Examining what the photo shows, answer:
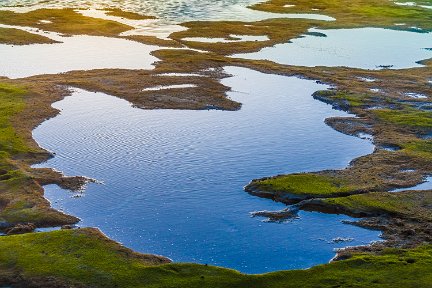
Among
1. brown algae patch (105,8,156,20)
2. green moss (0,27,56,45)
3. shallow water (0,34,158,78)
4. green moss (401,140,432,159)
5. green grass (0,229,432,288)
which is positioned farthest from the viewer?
brown algae patch (105,8,156,20)

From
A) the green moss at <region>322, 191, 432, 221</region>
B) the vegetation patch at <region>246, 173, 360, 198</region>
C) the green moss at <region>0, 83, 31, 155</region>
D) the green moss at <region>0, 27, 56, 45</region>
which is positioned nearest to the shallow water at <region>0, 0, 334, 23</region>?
the green moss at <region>0, 27, 56, 45</region>

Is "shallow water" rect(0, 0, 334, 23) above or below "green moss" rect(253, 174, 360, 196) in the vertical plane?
below

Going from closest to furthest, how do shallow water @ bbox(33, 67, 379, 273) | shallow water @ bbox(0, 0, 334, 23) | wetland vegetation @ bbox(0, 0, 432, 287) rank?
1. wetland vegetation @ bbox(0, 0, 432, 287)
2. shallow water @ bbox(33, 67, 379, 273)
3. shallow water @ bbox(0, 0, 334, 23)

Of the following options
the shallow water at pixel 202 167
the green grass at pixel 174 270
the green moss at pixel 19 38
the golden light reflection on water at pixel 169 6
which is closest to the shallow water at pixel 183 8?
the golden light reflection on water at pixel 169 6

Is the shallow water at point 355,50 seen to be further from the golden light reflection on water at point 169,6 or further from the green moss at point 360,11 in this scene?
the golden light reflection on water at point 169,6

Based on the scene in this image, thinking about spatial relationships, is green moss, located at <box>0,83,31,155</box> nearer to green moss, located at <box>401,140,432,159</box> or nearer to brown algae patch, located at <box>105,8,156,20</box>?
green moss, located at <box>401,140,432,159</box>

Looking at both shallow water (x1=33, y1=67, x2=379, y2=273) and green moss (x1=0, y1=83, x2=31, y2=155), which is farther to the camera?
green moss (x1=0, y1=83, x2=31, y2=155)

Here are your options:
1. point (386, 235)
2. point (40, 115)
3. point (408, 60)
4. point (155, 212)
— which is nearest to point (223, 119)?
point (40, 115)
